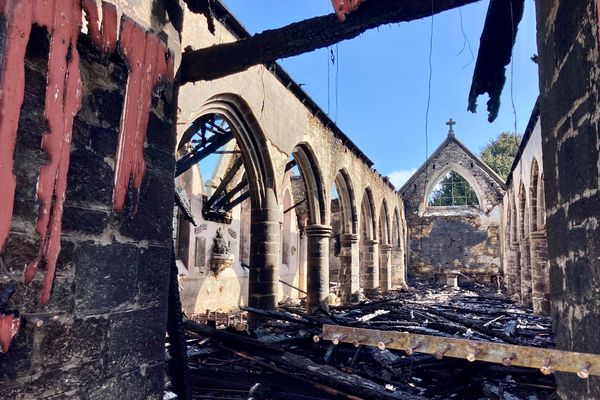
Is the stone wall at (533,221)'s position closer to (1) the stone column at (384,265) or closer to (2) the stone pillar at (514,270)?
(2) the stone pillar at (514,270)

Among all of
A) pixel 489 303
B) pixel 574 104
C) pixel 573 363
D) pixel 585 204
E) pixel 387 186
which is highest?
pixel 387 186

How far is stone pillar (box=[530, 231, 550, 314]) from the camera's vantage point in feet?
39.8

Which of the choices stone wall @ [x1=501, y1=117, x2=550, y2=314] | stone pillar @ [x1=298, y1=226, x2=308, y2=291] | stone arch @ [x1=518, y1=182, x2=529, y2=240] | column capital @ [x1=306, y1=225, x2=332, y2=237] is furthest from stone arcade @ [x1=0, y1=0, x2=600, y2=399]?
stone pillar @ [x1=298, y1=226, x2=308, y2=291]

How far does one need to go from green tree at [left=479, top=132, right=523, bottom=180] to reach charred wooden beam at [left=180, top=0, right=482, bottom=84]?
37.0 meters

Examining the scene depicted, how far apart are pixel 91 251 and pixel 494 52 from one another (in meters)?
3.76

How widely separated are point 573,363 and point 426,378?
486 cm

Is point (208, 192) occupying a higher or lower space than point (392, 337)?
higher

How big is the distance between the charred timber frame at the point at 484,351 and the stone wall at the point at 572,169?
0.62m

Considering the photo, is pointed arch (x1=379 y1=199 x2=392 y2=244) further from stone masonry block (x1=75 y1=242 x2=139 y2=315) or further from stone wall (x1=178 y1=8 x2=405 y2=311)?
stone masonry block (x1=75 y1=242 x2=139 y2=315)

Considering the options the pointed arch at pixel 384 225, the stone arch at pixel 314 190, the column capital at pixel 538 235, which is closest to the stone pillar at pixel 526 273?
the column capital at pixel 538 235

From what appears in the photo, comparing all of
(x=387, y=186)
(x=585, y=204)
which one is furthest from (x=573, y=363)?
(x=387, y=186)

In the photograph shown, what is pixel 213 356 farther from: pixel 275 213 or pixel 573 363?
pixel 573 363

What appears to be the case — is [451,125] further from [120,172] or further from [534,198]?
[120,172]

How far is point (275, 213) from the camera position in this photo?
854 centimetres
